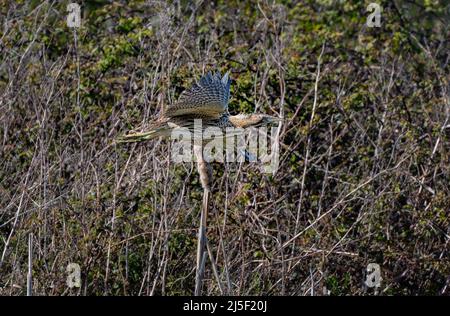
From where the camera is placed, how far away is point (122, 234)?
6961mm

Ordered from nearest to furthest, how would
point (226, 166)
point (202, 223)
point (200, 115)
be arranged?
point (202, 223) → point (200, 115) → point (226, 166)

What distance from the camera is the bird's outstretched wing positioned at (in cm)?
576

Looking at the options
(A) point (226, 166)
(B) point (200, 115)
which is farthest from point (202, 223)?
(A) point (226, 166)

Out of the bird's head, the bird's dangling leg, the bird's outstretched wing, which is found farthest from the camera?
the bird's head

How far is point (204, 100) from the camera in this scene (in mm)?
5844

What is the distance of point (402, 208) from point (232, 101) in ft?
4.58

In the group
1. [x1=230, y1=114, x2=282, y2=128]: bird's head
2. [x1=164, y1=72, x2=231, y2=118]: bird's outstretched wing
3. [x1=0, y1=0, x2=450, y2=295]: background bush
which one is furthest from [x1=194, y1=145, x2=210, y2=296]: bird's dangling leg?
[x1=0, y1=0, x2=450, y2=295]: background bush

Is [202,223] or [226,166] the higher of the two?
[202,223]

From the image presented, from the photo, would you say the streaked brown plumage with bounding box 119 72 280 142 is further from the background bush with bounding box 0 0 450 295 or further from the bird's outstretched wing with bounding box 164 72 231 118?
the background bush with bounding box 0 0 450 295

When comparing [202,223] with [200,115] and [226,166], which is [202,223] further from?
[226,166]

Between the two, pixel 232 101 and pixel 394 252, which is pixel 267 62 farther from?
pixel 394 252
